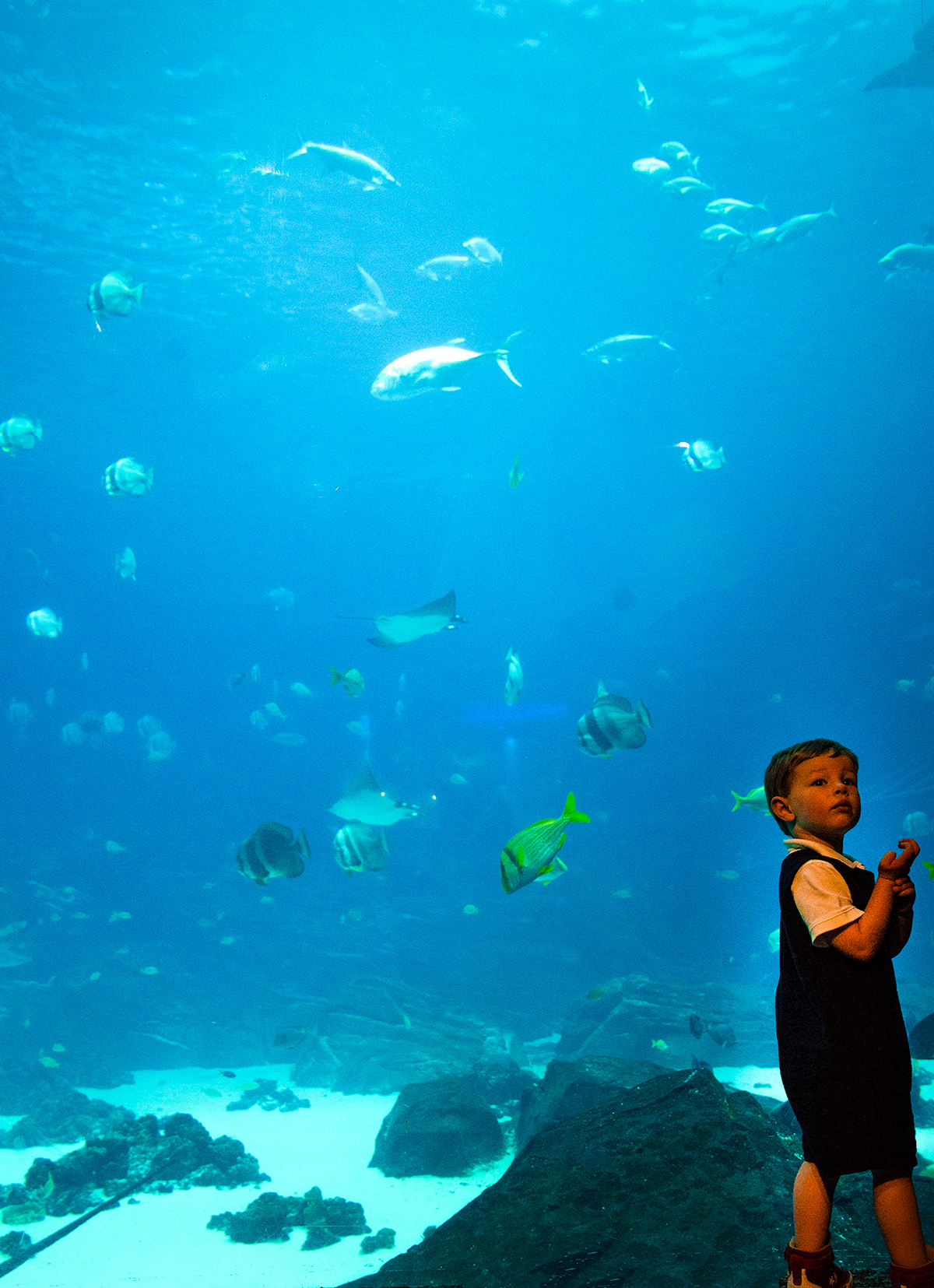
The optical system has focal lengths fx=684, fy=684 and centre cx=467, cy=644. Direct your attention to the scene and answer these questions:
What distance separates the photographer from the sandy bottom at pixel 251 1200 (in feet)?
17.0

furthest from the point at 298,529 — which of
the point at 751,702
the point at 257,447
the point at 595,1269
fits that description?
the point at 595,1269

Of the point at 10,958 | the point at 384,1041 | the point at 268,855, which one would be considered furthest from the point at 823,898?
the point at 10,958

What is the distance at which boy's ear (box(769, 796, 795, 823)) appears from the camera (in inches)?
79.4

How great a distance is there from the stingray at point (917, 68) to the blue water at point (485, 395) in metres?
0.67

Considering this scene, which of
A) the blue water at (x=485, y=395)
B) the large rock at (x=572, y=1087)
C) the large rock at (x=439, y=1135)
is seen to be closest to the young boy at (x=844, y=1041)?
the large rock at (x=572, y=1087)

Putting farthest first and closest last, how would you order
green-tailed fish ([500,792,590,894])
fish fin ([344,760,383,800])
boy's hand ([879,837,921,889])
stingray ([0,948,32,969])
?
stingray ([0,948,32,969]), fish fin ([344,760,383,800]), green-tailed fish ([500,792,590,894]), boy's hand ([879,837,921,889])

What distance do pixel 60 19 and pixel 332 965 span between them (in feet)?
68.8

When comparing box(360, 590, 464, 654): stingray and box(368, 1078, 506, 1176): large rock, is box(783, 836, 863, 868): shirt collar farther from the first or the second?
box(368, 1078, 506, 1176): large rock

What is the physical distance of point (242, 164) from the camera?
1605 centimetres

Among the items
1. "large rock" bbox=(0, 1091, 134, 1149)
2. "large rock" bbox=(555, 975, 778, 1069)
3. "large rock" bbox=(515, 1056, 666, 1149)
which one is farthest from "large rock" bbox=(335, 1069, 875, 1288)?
"large rock" bbox=(555, 975, 778, 1069)

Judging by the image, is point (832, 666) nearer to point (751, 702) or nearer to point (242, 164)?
point (751, 702)

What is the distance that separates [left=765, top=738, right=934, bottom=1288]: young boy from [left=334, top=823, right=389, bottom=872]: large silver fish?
14.7ft

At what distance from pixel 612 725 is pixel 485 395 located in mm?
26798

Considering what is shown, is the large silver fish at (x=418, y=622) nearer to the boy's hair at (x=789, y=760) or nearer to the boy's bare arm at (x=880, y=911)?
the boy's hair at (x=789, y=760)
